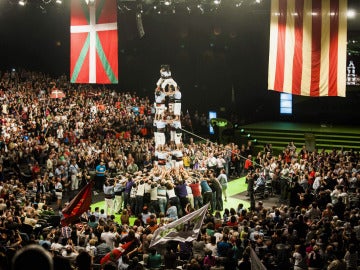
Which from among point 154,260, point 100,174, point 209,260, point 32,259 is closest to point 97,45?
point 154,260

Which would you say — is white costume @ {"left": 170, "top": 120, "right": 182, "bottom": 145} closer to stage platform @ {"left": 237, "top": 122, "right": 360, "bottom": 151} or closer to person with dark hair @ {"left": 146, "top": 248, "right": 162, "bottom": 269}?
person with dark hair @ {"left": 146, "top": 248, "right": 162, "bottom": 269}

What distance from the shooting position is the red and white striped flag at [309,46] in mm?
13320

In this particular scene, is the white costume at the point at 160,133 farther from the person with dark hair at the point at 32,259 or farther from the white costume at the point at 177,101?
the person with dark hair at the point at 32,259

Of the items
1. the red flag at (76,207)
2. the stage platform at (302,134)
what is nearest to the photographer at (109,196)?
the red flag at (76,207)

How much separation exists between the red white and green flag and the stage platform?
45.4 feet

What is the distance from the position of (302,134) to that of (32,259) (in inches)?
1026

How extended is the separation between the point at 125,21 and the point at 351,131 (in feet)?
52.6

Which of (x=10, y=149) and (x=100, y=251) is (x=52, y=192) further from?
(x=100, y=251)

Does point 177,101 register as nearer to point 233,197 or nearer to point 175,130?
point 175,130

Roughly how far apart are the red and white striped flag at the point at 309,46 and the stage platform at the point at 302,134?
39.9ft

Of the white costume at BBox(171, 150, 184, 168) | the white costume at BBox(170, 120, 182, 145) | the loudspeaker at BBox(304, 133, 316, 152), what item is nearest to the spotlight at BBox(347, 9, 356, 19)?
the loudspeaker at BBox(304, 133, 316, 152)

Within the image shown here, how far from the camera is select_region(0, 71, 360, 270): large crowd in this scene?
36.7 ft

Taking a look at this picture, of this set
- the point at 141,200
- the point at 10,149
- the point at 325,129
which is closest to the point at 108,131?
the point at 10,149

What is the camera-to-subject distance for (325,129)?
2817cm
